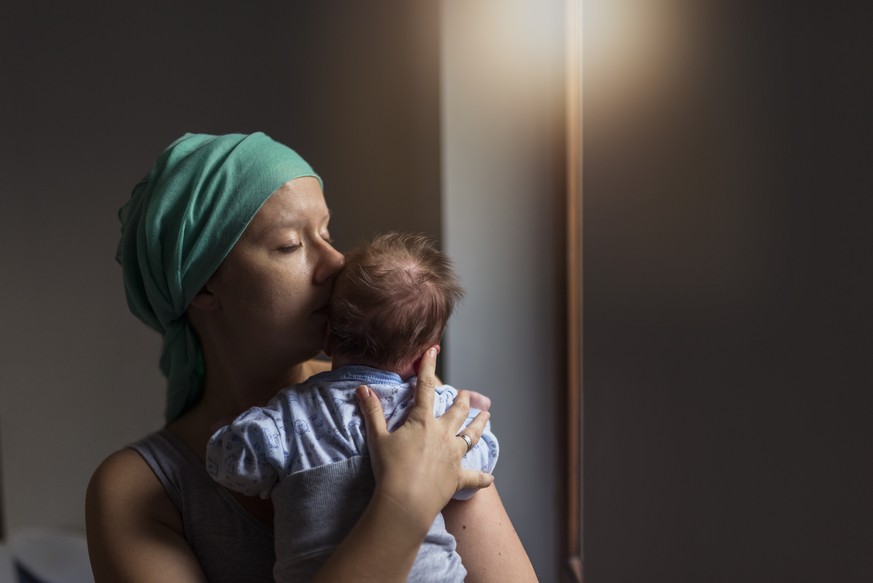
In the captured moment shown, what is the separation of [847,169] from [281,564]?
891 millimetres

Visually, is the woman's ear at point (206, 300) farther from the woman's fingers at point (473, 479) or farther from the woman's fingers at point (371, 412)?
the woman's fingers at point (473, 479)

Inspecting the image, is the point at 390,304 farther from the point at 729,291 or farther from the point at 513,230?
the point at 513,230

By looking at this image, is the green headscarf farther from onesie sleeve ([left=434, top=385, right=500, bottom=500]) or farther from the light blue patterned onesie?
onesie sleeve ([left=434, top=385, right=500, bottom=500])

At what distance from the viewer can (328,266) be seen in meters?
1.35

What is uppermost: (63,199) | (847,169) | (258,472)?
(63,199)

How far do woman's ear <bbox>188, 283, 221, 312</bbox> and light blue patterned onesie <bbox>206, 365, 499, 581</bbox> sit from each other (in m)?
0.28

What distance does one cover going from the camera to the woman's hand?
3.74 feet

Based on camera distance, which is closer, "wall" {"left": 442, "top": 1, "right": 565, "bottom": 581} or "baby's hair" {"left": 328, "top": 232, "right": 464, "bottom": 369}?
"baby's hair" {"left": 328, "top": 232, "right": 464, "bottom": 369}

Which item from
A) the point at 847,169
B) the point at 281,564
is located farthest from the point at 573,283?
the point at 847,169

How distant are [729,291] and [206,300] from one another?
85 cm

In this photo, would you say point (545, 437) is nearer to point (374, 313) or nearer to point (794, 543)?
point (374, 313)

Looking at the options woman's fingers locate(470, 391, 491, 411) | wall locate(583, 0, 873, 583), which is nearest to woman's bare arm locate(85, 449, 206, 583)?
woman's fingers locate(470, 391, 491, 411)

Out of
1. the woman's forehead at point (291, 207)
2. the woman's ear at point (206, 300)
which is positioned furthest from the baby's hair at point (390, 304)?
the woman's ear at point (206, 300)

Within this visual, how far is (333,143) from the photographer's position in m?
2.61
